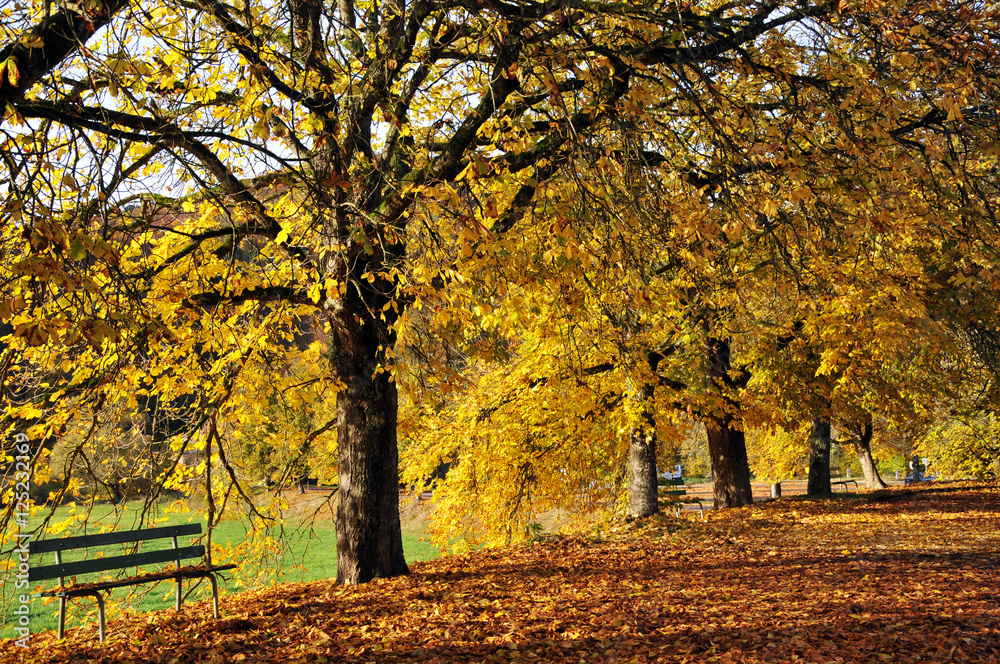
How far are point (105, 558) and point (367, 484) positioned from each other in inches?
90.6

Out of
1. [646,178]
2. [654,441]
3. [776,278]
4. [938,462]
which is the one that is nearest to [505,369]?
[654,441]

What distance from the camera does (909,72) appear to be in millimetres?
5688

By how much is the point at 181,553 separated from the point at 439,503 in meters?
7.03

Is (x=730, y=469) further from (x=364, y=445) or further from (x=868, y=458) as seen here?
(x=868, y=458)

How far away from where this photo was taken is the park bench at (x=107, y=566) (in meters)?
4.88

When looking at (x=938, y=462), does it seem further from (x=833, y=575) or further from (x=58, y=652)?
(x=58, y=652)

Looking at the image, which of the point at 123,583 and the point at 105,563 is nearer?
the point at 123,583

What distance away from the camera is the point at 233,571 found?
1088 centimetres

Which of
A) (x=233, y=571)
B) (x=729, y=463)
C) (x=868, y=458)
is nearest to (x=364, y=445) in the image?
(x=233, y=571)

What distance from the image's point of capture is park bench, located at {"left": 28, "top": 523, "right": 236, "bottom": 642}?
4.88m

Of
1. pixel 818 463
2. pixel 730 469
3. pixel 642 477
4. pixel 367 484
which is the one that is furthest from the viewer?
pixel 818 463

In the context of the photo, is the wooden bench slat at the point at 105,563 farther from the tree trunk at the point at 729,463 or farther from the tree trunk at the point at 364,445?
the tree trunk at the point at 729,463

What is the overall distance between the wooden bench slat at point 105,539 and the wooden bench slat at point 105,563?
31 cm

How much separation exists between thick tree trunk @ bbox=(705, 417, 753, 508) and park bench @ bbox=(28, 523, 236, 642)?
10.5m
